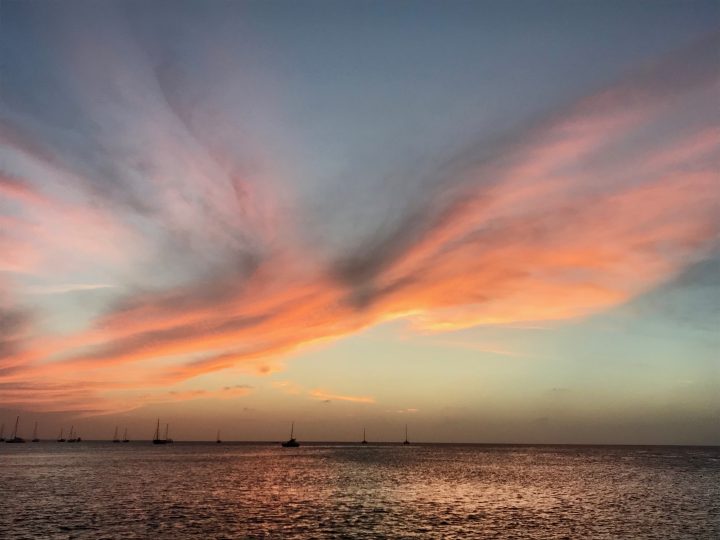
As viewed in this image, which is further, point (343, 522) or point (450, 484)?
point (450, 484)

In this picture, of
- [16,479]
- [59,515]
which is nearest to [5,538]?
[59,515]

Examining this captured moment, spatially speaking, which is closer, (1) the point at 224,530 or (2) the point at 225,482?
(1) the point at 224,530

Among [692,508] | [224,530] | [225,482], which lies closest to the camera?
[224,530]

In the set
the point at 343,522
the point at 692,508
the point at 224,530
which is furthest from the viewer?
the point at 692,508

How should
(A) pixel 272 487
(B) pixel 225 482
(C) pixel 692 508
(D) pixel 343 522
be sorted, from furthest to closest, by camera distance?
(B) pixel 225 482
(A) pixel 272 487
(C) pixel 692 508
(D) pixel 343 522

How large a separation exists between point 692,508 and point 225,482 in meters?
78.0

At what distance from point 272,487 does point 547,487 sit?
50991mm

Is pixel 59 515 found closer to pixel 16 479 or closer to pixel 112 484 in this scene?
pixel 112 484

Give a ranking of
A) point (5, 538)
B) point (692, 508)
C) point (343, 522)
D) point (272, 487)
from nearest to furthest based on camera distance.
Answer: point (5, 538)
point (343, 522)
point (692, 508)
point (272, 487)

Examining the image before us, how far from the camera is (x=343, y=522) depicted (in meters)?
59.6

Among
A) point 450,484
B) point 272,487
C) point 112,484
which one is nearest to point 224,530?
point 272,487

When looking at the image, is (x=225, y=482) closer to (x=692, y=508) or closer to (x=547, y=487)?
(x=547, y=487)

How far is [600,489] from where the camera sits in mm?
100500

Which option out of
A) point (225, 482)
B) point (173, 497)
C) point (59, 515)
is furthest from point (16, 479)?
point (59, 515)
